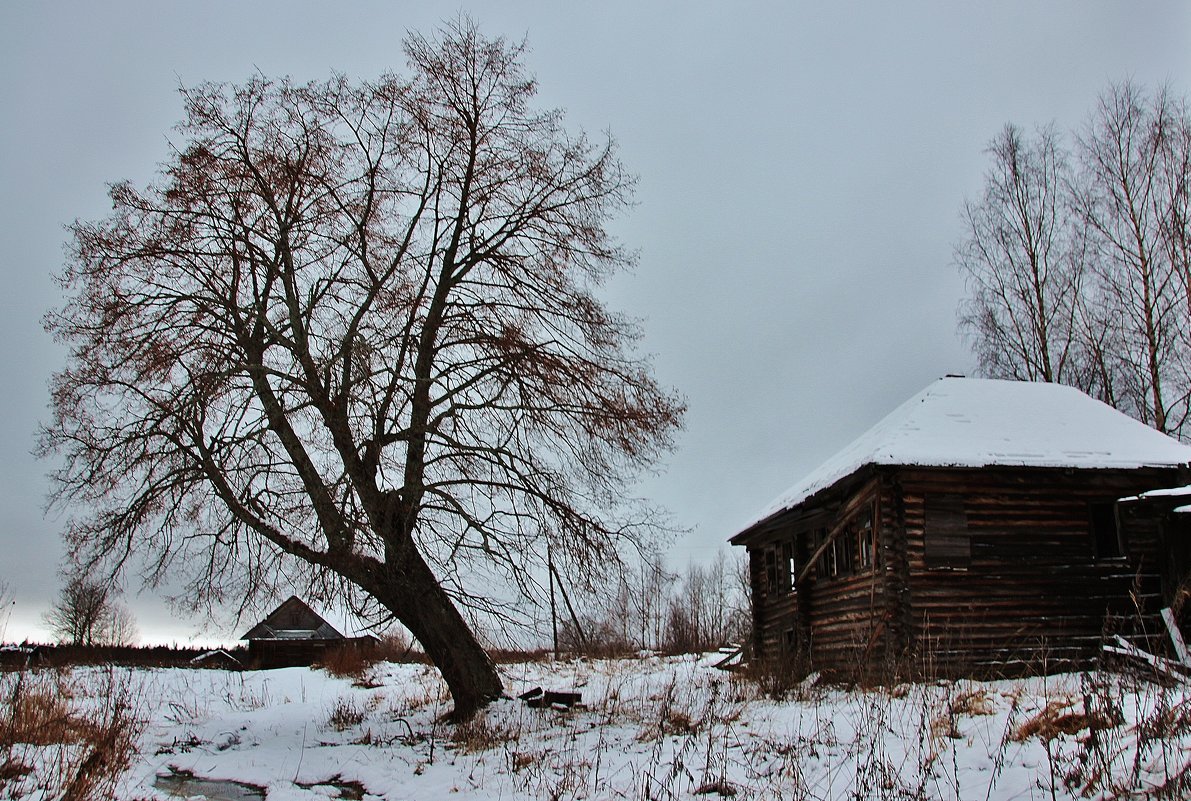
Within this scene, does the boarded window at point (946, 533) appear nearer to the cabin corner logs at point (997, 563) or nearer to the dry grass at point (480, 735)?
the cabin corner logs at point (997, 563)

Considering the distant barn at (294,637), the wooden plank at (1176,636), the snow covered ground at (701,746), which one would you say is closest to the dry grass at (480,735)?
the snow covered ground at (701,746)

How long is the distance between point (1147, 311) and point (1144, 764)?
19.5 metres

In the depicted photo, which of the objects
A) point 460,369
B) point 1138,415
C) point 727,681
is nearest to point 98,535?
point 460,369

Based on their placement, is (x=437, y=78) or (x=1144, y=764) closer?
(x=1144, y=764)

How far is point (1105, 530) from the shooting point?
16234 millimetres

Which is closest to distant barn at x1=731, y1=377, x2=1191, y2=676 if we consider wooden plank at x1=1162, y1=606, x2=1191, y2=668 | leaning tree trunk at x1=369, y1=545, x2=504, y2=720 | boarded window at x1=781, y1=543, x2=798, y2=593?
wooden plank at x1=1162, y1=606, x2=1191, y2=668

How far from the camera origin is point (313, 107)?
42.8ft

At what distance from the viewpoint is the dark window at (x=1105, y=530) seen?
1596 centimetres

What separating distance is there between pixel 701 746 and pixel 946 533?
7876 millimetres

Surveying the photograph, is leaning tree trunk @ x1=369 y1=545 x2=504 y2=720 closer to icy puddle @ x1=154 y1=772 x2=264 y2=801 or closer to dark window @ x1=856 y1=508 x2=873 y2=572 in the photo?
icy puddle @ x1=154 y1=772 x2=264 y2=801

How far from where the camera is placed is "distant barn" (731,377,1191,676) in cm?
1482

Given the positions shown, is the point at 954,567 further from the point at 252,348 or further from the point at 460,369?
the point at 252,348

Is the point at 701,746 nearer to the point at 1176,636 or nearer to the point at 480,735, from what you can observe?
the point at 480,735

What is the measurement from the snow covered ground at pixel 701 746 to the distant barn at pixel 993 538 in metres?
1.67
